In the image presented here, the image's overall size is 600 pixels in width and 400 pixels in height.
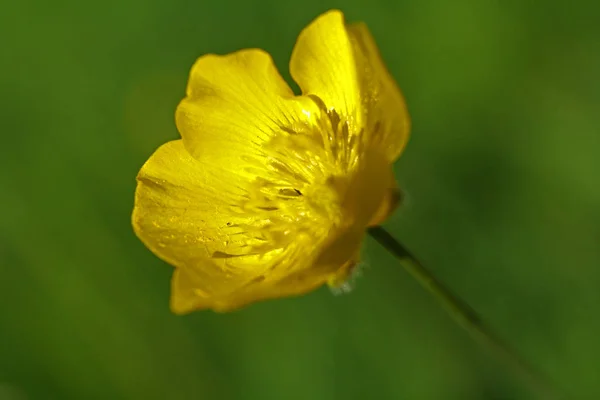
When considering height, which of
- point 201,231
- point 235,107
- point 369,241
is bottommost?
point 369,241

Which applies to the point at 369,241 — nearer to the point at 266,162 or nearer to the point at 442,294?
the point at 266,162

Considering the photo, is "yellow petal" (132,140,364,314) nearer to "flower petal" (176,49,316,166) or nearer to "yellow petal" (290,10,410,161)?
"flower petal" (176,49,316,166)

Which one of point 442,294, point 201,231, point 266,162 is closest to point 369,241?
point 266,162

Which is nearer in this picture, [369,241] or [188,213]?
[188,213]

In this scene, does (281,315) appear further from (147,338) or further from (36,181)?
(36,181)

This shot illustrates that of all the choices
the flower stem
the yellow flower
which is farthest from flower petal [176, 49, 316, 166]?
the flower stem
